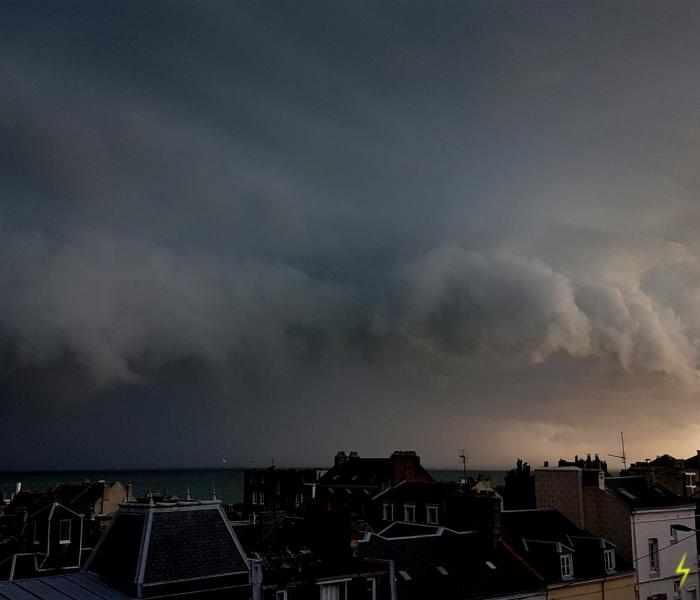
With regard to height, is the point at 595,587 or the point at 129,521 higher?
the point at 129,521

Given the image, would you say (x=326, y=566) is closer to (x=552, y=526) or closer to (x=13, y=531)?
(x=552, y=526)

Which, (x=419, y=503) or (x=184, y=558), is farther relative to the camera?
(x=419, y=503)

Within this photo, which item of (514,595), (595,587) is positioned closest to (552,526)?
(595,587)

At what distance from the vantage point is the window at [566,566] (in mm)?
46438

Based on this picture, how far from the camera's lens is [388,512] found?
62125 mm

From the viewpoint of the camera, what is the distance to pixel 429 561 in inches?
1657

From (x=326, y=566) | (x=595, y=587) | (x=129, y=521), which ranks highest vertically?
(x=129, y=521)

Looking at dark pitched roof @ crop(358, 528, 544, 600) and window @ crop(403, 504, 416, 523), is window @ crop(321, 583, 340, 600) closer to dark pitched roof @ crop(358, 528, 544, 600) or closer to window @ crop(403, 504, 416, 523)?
dark pitched roof @ crop(358, 528, 544, 600)

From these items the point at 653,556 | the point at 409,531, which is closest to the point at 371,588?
the point at 409,531

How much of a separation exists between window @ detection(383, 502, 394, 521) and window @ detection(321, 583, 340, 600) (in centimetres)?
2647

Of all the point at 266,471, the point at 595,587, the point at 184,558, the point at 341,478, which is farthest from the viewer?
the point at 266,471

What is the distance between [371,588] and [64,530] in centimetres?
2417

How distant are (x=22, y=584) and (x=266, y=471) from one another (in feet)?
272

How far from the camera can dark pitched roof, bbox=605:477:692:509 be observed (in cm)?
5306
